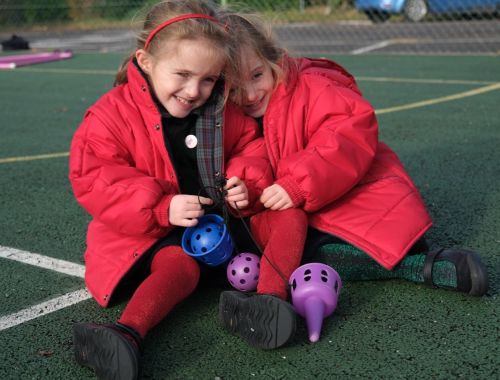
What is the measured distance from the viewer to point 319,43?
43.2 feet

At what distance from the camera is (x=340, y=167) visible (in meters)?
2.89

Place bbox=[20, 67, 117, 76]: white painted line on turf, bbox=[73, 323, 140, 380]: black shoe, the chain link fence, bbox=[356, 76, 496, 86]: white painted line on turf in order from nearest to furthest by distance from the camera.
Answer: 1. bbox=[73, 323, 140, 380]: black shoe
2. bbox=[356, 76, 496, 86]: white painted line on turf
3. bbox=[20, 67, 117, 76]: white painted line on turf
4. the chain link fence

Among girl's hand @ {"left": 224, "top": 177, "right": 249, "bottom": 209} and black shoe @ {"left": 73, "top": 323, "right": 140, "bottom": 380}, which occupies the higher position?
girl's hand @ {"left": 224, "top": 177, "right": 249, "bottom": 209}

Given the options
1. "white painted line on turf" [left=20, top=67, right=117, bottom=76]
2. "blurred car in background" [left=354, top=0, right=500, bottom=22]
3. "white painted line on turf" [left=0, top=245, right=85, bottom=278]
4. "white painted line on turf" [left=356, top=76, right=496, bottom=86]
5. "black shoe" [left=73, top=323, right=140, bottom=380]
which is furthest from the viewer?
"blurred car in background" [left=354, top=0, right=500, bottom=22]

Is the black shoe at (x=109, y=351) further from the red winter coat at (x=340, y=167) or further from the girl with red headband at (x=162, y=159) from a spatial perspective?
the red winter coat at (x=340, y=167)

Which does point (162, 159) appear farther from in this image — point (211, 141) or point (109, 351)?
point (109, 351)

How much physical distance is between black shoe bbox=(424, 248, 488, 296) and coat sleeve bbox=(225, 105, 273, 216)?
0.73m

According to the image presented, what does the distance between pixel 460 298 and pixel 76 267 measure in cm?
163

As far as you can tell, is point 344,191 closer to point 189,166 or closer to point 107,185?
point 189,166

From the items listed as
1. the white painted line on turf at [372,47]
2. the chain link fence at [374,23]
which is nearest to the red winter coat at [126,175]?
the chain link fence at [374,23]

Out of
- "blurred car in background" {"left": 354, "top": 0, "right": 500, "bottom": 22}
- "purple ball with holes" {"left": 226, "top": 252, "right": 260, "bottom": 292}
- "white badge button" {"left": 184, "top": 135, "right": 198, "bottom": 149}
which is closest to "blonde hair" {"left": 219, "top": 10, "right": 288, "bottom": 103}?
"white badge button" {"left": 184, "top": 135, "right": 198, "bottom": 149}

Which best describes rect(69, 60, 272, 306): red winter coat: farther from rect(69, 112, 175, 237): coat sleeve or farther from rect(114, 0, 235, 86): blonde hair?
rect(114, 0, 235, 86): blonde hair

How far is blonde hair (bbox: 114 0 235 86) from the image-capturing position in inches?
110

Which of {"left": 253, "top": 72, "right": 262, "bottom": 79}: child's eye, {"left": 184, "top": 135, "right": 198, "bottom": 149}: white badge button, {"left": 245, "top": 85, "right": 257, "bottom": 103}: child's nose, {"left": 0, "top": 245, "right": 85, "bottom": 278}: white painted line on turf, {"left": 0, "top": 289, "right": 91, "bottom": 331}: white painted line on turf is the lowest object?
{"left": 0, "top": 245, "right": 85, "bottom": 278}: white painted line on turf
